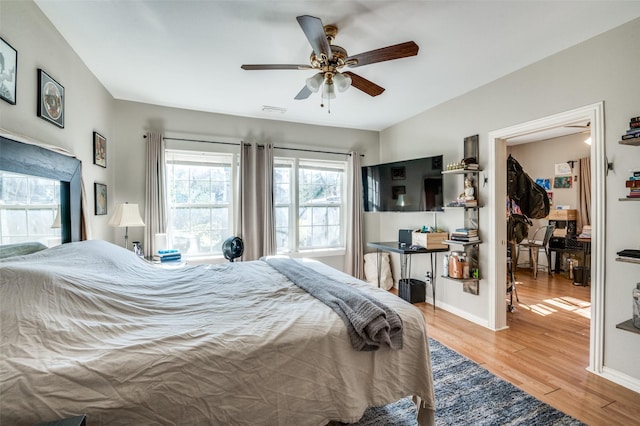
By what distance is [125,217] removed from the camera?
3.04 meters

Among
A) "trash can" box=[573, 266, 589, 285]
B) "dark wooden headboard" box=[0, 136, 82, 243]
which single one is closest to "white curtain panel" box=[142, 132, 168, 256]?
"dark wooden headboard" box=[0, 136, 82, 243]

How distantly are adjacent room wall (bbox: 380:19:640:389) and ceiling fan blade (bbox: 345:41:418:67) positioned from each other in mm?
1546

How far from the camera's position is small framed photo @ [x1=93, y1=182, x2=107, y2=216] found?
9.87ft

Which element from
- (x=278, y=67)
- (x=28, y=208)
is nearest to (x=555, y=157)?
(x=278, y=67)

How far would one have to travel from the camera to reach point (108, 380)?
1061 mm

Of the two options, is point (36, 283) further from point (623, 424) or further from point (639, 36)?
point (639, 36)

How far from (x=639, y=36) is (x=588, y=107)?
495mm

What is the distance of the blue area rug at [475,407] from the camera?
1804mm

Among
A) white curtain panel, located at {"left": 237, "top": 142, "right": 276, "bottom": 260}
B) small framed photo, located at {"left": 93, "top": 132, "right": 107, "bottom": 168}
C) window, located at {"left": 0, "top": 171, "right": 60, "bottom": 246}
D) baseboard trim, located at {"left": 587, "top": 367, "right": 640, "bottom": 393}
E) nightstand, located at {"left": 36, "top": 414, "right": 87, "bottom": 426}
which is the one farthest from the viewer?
white curtain panel, located at {"left": 237, "top": 142, "right": 276, "bottom": 260}

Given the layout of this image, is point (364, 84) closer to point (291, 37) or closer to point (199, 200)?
point (291, 37)

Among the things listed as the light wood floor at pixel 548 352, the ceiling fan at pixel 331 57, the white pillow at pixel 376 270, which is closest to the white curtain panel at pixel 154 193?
the ceiling fan at pixel 331 57

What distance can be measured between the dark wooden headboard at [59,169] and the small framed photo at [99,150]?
1.52ft

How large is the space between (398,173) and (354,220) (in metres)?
1.06

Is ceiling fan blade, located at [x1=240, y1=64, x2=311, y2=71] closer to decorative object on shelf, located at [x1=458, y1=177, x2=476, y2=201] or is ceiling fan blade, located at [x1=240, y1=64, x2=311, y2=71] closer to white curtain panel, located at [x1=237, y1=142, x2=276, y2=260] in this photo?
white curtain panel, located at [x1=237, y1=142, x2=276, y2=260]
